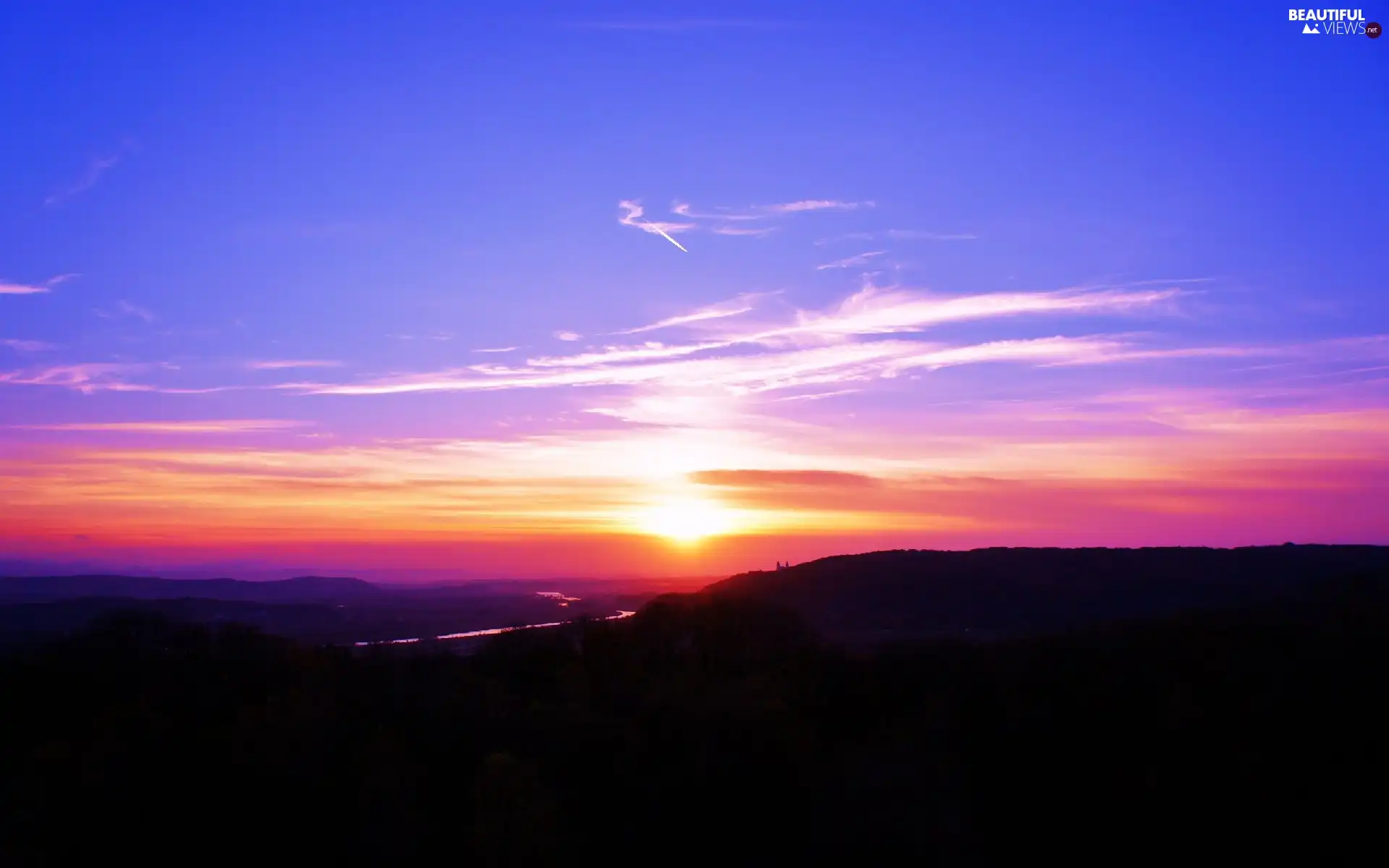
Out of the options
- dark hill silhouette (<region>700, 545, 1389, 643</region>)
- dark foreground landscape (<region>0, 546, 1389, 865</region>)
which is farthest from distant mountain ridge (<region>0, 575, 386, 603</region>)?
dark foreground landscape (<region>0, 546, 1389, 865</region>)

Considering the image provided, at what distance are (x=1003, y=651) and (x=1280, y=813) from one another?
10.6m

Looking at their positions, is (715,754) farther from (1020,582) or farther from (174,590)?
(174,590)

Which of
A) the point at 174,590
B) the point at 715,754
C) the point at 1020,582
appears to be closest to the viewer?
the point at 715,754

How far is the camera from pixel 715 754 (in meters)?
17.1

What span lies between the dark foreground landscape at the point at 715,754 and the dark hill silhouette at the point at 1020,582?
75.5ft

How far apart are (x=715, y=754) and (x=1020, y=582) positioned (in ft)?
147

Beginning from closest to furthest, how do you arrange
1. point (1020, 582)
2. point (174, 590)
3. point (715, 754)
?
point (715, 754)
point (1020, 582)
point (174, 590)

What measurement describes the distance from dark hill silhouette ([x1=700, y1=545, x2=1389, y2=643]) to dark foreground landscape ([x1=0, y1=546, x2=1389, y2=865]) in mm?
23001

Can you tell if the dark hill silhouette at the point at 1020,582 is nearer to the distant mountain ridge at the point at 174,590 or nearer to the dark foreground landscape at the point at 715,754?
the dark foreground landscape at the point at 715,754

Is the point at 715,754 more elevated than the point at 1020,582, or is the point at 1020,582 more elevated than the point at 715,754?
the point at 1020,582

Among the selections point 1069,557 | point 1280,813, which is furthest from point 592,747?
point 1069,557

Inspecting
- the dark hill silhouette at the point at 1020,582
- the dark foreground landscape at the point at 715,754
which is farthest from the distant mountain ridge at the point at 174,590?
the dark foreground landscape at the point at 715,754

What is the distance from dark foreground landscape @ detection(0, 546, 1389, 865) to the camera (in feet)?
47.8

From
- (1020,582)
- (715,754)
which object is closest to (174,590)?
(1020,582)
